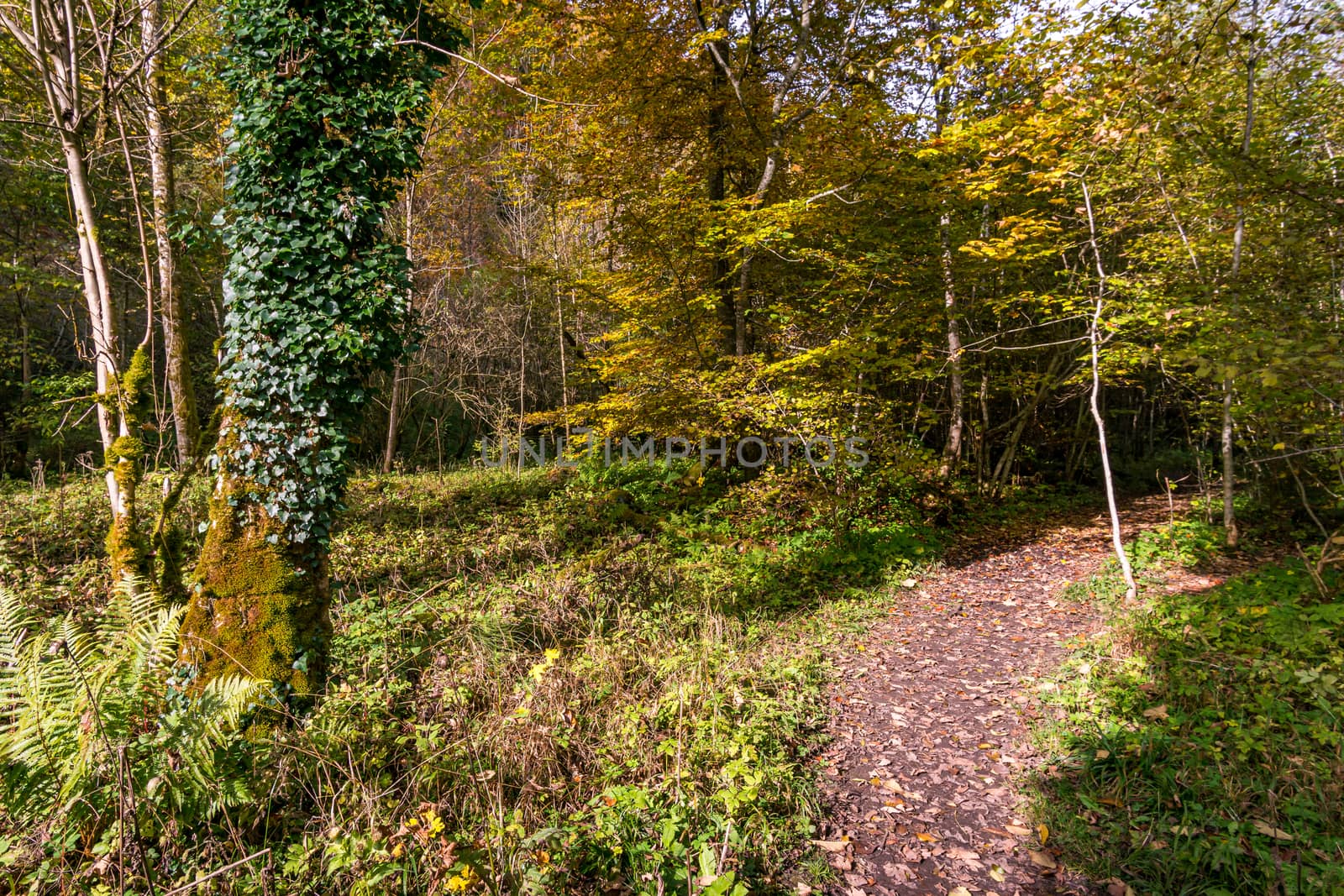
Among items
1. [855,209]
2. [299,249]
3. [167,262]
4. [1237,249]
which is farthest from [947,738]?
[167,262]

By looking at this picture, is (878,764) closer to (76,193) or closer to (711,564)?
(711,564)

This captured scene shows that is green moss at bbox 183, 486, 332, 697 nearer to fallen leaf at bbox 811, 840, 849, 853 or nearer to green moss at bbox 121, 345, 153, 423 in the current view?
green moss at bbox 121, 345, 153, 423

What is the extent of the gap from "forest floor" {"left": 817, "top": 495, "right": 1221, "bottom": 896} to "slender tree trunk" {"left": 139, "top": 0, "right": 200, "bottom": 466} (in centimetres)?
716

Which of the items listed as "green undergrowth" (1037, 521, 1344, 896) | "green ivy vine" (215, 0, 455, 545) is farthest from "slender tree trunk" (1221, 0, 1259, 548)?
"green ivy vine" (215, 0, 455, 545)

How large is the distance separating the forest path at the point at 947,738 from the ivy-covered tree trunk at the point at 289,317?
11.0 feet

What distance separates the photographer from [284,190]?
11.9 feet

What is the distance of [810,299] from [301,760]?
813 centimetres

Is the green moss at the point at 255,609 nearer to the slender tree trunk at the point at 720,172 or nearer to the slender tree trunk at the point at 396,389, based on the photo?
the slender tree trunk at the point at 720,172

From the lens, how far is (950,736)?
3957 mm

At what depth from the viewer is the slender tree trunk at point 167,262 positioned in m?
6.48

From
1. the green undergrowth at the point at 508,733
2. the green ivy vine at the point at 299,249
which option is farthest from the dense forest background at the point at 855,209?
the green undergrowth at the point at 508,733

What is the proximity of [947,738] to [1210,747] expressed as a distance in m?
1.37

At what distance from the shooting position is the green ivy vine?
3.56 meters

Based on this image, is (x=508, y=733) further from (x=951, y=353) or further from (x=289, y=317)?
(x=951, y=353)
